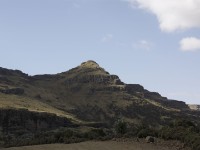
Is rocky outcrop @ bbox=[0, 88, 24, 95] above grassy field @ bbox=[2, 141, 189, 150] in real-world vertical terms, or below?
above

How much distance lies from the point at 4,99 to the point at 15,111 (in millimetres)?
27775

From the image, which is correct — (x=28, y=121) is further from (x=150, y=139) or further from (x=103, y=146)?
(x=103, y=146)

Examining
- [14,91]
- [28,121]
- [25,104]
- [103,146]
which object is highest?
[14,91]

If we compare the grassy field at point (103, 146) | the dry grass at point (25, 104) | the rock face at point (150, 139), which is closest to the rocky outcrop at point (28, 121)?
the dry grass at point (25, 104)

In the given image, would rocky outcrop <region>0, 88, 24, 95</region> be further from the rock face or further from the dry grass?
the rock face

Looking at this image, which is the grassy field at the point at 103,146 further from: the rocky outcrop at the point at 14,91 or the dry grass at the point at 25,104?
the rocky outcrop at the point at 14,91

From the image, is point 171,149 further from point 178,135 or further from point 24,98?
point 24,98

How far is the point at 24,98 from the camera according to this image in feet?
582

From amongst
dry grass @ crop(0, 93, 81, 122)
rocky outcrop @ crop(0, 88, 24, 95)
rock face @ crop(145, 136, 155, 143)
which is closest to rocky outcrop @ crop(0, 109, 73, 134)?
dry grass @ crop(0, 93, 81, 122)

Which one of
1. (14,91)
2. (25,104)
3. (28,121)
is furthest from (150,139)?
(14,91)

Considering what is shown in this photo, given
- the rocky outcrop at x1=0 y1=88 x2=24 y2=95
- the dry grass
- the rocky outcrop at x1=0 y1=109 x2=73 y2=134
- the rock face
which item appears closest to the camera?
the rock face

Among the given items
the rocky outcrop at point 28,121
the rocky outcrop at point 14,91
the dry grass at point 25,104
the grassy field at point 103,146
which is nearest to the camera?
the grassy field at point 103,146

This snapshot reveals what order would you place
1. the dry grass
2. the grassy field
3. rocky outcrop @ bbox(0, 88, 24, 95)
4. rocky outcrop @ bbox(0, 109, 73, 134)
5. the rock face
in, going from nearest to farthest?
the grassy field < the rock face < rocky outcrop @ bbox(0, 109, 73, 134) < the dry grass < rocky outcrop @ bbox(0, 88, 24, 95)

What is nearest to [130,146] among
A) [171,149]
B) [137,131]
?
[171,149]
